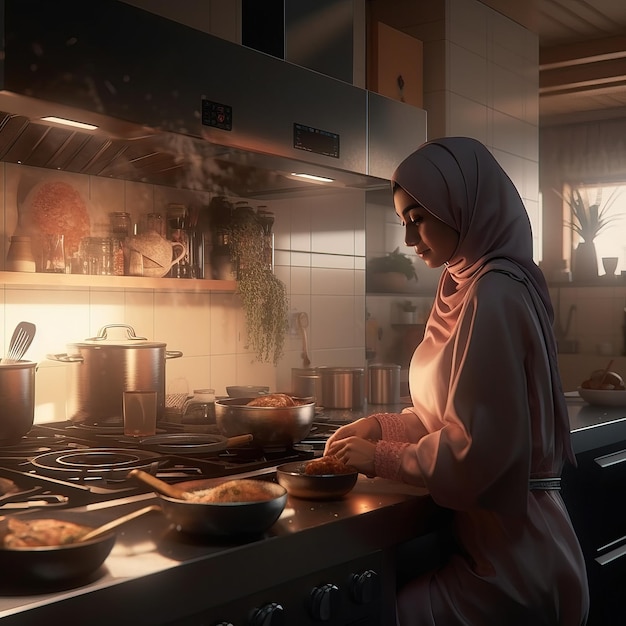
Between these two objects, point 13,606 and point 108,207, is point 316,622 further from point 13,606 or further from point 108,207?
point 108,207

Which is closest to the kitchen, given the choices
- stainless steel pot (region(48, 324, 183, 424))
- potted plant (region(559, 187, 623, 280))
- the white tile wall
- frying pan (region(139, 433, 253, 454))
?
the white tile wall

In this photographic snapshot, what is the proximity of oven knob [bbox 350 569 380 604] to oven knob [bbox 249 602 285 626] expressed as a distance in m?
0.18

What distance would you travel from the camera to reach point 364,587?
1372mm

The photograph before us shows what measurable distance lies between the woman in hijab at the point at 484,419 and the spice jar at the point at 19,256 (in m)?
0.86

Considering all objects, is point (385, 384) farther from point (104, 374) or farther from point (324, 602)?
point (324, 602)

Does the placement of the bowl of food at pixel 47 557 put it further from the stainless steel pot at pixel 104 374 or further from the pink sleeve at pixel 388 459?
the stainless steel pot at pixel 104 374

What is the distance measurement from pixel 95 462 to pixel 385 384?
122 centimetres

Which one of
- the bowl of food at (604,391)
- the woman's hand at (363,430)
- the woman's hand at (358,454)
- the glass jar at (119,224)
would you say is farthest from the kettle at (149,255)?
the bowl of food at (604,391)

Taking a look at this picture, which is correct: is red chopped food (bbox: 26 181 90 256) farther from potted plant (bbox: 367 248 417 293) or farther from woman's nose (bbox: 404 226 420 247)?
potted plant (bbox: 367 248 417 293)

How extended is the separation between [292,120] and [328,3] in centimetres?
59

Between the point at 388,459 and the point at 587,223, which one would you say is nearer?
the point at 388,459

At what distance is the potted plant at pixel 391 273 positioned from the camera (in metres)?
3.56

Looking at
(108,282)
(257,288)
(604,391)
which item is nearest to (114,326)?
(108,282)

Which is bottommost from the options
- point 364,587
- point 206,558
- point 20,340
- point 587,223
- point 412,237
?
point 364,587
